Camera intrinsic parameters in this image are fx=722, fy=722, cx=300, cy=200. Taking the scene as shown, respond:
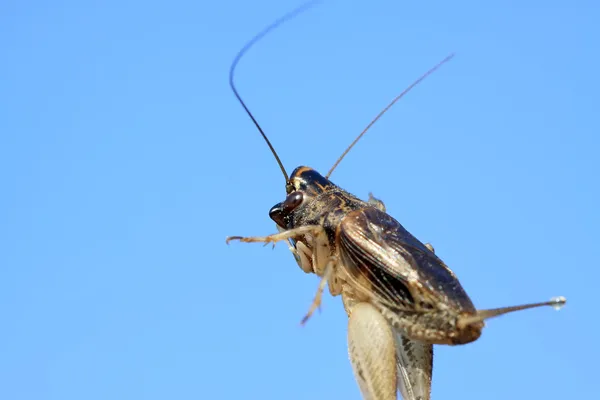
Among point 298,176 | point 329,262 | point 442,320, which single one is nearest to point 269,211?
point 298,176

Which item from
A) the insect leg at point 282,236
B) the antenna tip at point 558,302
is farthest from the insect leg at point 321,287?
the antenna tip at point 558,302

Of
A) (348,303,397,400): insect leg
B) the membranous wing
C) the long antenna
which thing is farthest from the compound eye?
the long antenna

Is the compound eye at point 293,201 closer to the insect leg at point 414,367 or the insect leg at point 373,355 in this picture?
the insect leg at point 373,355

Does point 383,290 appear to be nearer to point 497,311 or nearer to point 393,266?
point 393,266

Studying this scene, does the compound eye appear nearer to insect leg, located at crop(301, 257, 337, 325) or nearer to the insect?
the insect

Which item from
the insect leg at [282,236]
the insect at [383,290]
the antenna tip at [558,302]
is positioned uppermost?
the insect leg at [282,236]

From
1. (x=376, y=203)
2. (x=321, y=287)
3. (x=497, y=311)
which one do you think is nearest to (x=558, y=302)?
(x=497, y=311)

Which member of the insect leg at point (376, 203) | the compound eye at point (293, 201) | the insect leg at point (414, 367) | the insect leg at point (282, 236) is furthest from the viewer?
the insect leg at point (376, 203)
